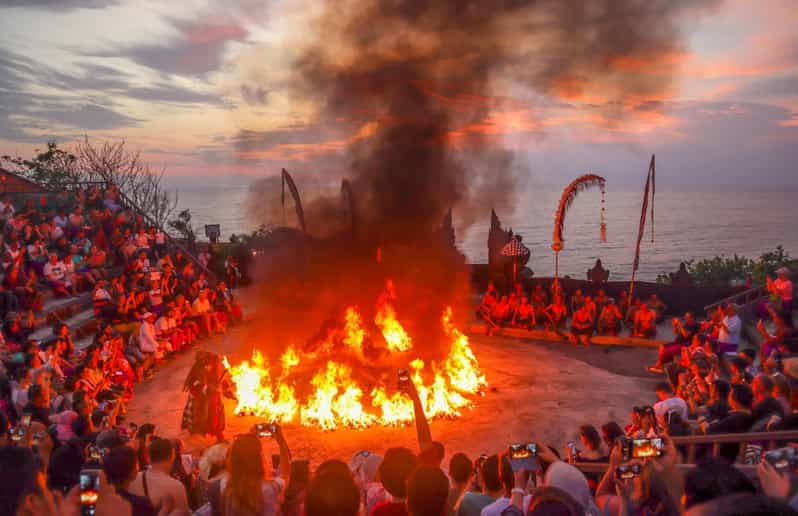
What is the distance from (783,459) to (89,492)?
3974 mm

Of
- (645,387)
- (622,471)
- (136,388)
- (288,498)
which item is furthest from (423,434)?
(136,388)

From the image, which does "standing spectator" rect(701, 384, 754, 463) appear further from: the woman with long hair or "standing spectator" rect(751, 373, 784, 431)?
the woman with long hair

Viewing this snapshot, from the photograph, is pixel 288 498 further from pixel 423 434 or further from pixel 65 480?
pixel 423 434

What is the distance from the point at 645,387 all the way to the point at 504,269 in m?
8.00

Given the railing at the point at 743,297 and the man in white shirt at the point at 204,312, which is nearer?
the railing at the point at 743,297

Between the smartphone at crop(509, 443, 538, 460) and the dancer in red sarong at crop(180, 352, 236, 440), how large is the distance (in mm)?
6232

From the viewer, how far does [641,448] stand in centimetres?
381

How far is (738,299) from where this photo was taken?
15820mm

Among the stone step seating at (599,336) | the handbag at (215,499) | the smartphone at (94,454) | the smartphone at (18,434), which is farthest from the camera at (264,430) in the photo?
the stone step seating at (599,336)

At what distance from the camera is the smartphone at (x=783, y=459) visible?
3203mm

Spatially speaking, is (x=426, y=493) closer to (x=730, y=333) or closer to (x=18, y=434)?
(x=18, y=434)

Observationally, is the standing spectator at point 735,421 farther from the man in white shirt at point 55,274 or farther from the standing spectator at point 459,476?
the man in white shirt at point 55,274

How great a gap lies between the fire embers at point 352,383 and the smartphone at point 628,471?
696cm

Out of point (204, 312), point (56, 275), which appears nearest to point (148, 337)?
point (204, 312)
